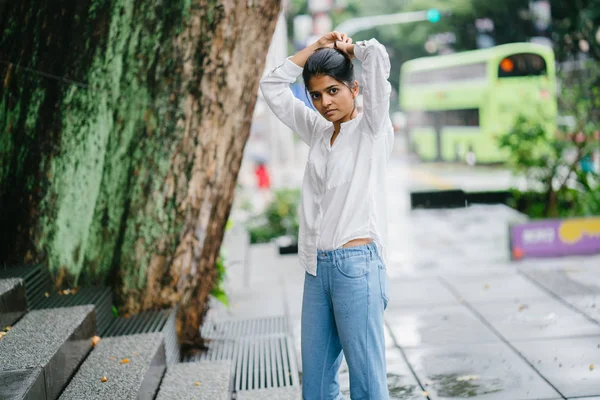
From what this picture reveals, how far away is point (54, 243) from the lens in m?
4.24

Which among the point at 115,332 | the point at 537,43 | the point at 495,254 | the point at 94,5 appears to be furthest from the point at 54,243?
the point at 537,43

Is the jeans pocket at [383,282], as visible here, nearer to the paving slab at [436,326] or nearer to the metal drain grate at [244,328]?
the paving slab at [436,326]

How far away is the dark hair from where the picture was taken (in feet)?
8.18

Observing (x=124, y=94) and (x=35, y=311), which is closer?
(x=35, y=311)

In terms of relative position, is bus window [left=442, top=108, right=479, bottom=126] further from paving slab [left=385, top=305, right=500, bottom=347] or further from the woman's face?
the woman's face

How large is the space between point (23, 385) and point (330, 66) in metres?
1.78

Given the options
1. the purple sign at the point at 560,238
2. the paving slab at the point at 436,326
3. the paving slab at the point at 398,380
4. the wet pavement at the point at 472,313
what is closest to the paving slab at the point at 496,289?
the wet pavement at the point at 472,313

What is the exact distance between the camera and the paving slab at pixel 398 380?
370 centimetres

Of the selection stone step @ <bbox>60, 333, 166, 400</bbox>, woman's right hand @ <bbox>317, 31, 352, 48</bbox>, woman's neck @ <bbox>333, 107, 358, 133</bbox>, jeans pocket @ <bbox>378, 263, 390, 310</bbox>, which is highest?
woman's right hand @ <bbox>317, 31, 352, 48</bbox>

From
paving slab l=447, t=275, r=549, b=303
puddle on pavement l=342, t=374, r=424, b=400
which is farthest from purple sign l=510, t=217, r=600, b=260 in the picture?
puddle on pavement l=342, t=374, r=424, b=400

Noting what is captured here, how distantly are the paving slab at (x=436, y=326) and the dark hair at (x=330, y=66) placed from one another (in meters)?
2.62

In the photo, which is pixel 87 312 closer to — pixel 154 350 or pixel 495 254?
pixel 154 350

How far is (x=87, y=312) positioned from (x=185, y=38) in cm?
175

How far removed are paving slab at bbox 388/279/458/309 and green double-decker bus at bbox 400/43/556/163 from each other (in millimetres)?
4549
